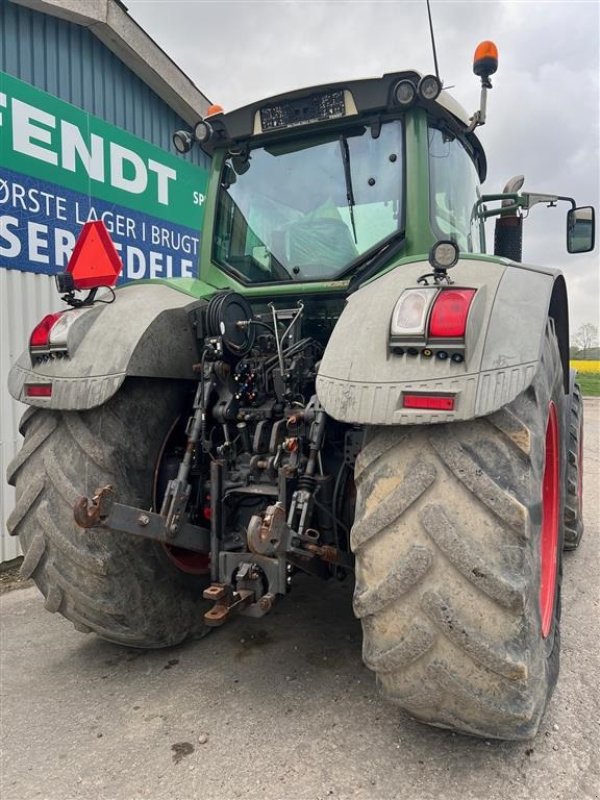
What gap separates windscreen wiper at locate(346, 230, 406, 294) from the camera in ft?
8.79

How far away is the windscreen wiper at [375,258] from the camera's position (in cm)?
268

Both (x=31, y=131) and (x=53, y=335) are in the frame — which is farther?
(x=31, y=131)

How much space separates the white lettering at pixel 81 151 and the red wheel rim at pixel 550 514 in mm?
4623

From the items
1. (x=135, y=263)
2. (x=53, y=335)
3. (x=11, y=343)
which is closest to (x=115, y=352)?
(x=53, y=335)

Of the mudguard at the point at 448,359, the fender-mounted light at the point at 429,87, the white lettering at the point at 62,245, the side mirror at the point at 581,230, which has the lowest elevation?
the mudguard at the point at 448,359

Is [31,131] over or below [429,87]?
over

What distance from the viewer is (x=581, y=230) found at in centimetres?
365

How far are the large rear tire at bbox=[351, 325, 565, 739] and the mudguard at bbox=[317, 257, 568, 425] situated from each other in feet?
0.40

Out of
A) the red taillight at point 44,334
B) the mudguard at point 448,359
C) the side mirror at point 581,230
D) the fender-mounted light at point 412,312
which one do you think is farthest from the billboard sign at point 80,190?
the side mirror at point 581,230

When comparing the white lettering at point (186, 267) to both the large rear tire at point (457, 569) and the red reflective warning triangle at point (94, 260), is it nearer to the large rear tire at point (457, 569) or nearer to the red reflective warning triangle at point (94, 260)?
the red reflective warning triangle at point (94, 260)

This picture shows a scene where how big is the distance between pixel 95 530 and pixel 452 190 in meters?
2.44

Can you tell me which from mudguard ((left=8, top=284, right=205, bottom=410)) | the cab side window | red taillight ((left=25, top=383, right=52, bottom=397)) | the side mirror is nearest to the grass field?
the side mirror

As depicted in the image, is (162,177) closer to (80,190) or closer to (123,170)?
(123,170)

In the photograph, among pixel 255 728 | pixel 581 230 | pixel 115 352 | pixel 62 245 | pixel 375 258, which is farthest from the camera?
pixel 62 245
